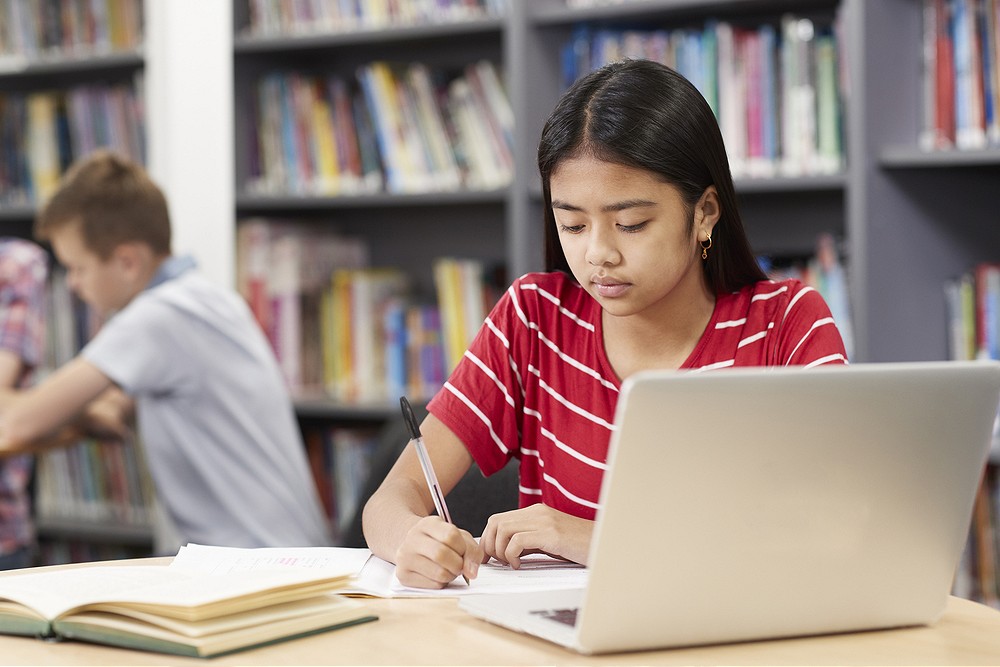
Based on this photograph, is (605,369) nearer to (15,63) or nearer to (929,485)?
(929,485)

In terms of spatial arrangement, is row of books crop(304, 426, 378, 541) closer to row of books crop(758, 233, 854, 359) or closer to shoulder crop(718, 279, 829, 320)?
row of books crop(758, 233, 854, 359)

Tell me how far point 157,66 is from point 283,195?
0.48 m

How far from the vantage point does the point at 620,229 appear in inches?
52.4

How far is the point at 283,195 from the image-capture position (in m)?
2.95

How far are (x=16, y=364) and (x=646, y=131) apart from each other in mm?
1822

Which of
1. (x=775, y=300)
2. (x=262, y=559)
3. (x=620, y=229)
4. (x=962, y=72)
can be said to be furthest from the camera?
(x=962, y=72)

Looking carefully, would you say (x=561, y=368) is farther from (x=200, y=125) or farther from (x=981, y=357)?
(x=200, y=125)

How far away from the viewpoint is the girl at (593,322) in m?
1.31

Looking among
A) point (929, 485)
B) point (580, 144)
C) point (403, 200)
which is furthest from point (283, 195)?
point (929, 485)

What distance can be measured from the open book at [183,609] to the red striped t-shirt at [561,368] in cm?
50

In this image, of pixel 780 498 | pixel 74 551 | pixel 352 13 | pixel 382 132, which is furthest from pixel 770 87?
pixel 74 551

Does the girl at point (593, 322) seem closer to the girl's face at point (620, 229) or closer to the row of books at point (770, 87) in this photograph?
the girl's face at point (620, 229)

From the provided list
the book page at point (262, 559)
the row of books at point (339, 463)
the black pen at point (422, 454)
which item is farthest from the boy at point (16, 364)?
the black pen at point (422, 454)

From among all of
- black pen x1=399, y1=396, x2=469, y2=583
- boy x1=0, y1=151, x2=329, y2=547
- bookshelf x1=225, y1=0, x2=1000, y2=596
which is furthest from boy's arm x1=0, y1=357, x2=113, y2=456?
black pen x1=399, y1=396, x2=469, y2=583
